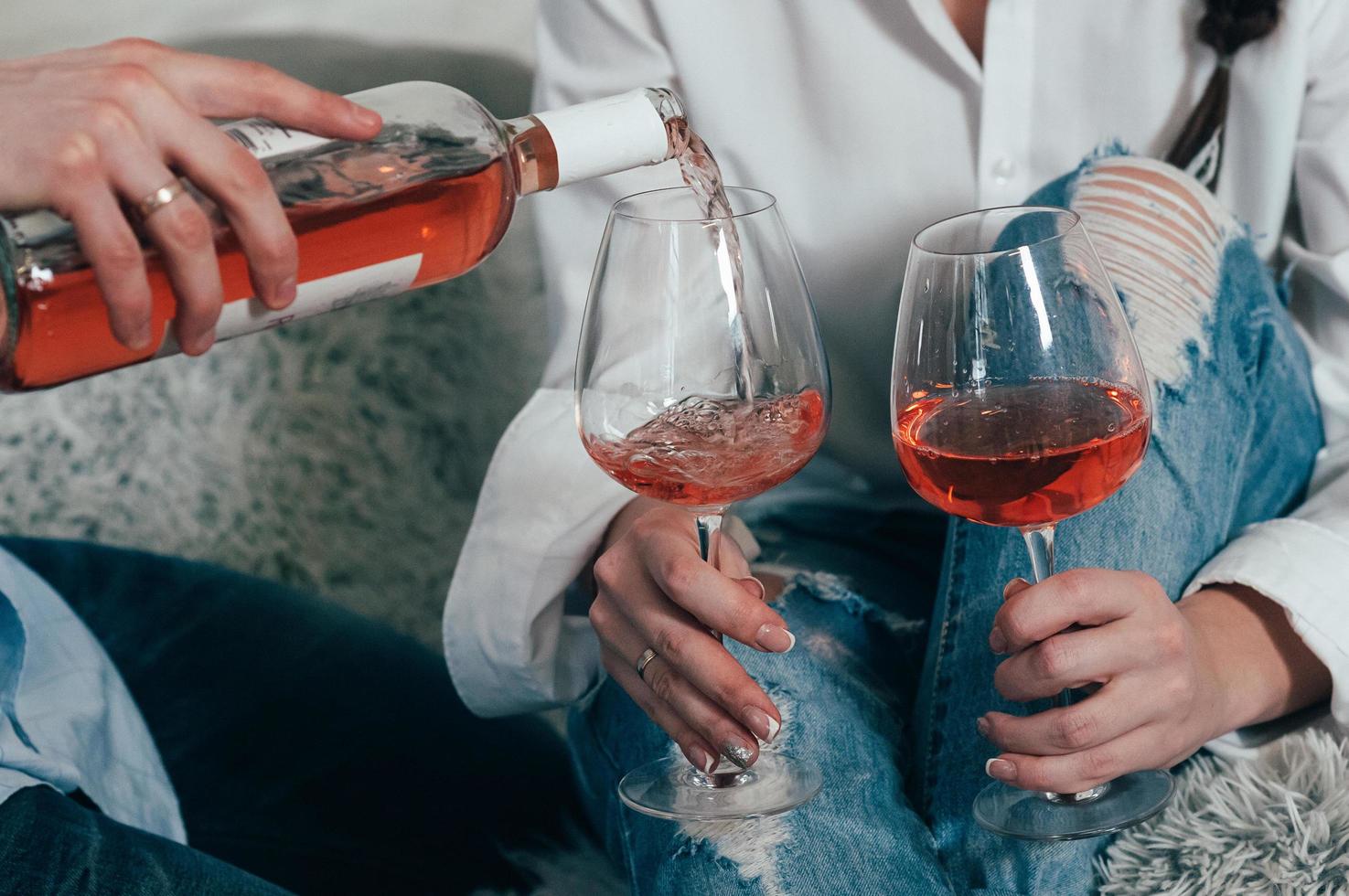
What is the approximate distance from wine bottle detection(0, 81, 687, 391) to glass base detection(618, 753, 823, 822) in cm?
35

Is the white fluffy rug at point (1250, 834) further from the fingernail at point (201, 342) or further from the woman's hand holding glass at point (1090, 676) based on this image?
the fingernail at point (201, 342)

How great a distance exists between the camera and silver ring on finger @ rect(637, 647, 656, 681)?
821 mm

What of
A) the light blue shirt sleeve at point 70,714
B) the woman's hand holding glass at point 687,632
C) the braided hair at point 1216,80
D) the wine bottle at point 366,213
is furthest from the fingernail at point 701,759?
the braided hair at point 1216,80

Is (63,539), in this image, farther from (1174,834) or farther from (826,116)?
(1174,834)

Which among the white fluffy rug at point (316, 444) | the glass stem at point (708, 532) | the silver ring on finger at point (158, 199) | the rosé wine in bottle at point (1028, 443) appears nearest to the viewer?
the silver ring on finger at point (158, 199)

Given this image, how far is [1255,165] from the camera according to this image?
1177 millimetres

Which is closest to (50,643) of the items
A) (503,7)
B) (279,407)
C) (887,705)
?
(279,407)

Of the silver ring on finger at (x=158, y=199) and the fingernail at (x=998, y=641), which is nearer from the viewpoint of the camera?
the silver ring on finger at (x=158, y=199)

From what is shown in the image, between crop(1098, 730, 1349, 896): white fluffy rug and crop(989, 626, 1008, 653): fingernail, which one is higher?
crop(989, 626, 1008, 653): fingernail

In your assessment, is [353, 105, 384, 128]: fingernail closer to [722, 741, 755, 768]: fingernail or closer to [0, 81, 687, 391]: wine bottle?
[0, 81, 687, 391]: wine bottle

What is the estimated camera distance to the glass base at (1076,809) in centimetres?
74

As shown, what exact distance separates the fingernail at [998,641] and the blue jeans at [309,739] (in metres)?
0.54

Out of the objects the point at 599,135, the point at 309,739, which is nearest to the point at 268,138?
the point at 599,135

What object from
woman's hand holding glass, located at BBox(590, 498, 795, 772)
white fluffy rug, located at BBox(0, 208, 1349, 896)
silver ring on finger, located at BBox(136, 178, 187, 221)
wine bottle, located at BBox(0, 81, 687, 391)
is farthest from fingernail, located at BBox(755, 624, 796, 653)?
white fluffy rug, located at BBox(0, 208, 1349, 896)
